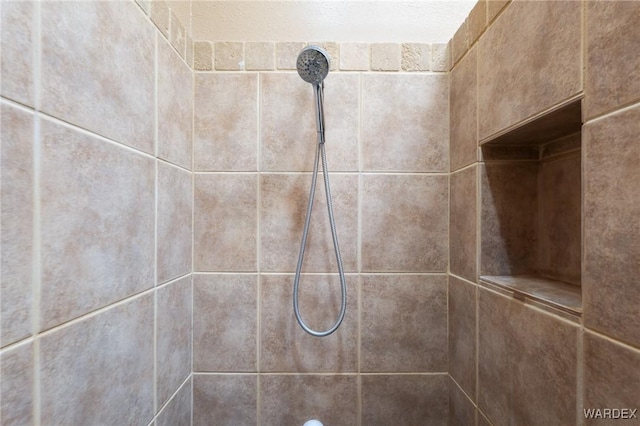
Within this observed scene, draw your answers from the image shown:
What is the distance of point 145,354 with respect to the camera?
0.69 meters

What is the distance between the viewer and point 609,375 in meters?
0.43

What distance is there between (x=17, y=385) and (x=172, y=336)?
441 millimetres

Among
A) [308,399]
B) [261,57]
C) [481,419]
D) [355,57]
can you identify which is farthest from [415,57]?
[308,399]

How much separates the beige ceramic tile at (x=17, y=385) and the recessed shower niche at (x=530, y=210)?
2.95ft

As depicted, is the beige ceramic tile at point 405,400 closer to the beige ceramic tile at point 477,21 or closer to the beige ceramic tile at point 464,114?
the beige ceramic tile at point 464,114

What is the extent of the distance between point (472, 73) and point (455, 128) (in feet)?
0.55

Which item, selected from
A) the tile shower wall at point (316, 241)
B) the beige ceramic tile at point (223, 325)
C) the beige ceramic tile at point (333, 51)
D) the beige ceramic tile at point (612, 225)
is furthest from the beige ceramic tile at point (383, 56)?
the beige ceramic tile at point (223, 325)

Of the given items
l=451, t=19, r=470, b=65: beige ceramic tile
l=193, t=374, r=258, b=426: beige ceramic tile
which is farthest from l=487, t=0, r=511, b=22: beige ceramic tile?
l=193, t=374, r=258, b=426: beige ceramic tile

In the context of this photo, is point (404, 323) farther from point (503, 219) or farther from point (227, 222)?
point (227, 222)

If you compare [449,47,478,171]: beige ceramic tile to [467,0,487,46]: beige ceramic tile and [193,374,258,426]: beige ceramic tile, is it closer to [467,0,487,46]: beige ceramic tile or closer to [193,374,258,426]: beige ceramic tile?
[467,0,487,46]: beige ceramic tile

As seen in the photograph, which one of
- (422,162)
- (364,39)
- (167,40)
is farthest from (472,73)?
(167,40)

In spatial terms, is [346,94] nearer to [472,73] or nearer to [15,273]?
[472,73]

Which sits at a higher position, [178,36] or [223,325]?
[178,36]

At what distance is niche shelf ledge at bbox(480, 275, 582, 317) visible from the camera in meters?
0.53
